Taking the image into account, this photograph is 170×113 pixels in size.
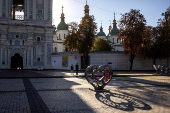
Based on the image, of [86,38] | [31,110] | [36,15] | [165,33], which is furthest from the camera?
[36,15]

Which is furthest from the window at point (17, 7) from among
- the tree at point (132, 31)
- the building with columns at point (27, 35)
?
the tree at point (132, 31)

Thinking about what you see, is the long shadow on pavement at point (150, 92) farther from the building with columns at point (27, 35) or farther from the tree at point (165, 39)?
the building with columns at point (27, 35)

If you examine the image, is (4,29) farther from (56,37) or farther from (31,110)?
(56,37)

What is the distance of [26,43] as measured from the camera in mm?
38969

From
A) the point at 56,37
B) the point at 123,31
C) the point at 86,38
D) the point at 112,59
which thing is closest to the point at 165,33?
the point at 123,31

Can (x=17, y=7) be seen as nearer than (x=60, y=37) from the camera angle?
Yes

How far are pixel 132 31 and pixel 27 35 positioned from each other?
18.6 m

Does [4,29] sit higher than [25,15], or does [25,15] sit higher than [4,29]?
[25,15]

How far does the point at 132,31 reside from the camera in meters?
36.3

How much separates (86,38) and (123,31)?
7304mm

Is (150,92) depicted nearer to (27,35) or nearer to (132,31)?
(132,31)

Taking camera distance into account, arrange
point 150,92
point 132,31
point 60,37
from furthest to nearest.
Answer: point 60,37 < point 132,31 < point 150,92

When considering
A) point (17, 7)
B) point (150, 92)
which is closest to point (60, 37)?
point (17, 7)

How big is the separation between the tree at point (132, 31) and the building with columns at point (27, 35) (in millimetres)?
13217
